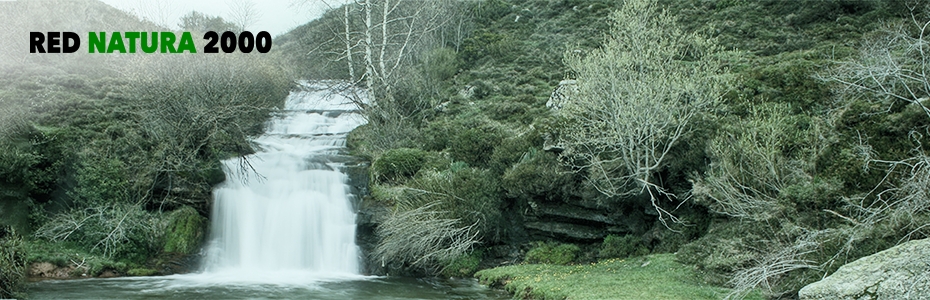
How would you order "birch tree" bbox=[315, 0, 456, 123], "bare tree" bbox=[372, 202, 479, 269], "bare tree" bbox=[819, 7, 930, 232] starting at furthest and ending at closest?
1. "birch tree" bbox=[315, 0, 456, 123]
2. "bare tree" bbox=[372, 202, 479, 269]
3. "bare tree" bbox=[819, 7, 930, 232]

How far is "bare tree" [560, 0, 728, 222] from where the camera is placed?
1820 centimetres

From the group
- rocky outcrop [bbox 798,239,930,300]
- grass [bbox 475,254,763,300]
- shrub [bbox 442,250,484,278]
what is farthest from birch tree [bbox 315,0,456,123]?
rocky outcrop [bbox 798,239,930,300]

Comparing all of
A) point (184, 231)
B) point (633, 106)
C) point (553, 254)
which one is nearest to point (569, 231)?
point (553, 254)

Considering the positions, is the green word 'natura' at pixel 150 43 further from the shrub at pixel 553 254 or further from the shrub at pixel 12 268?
the shrub at pixel 553 254

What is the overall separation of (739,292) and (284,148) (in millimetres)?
23675

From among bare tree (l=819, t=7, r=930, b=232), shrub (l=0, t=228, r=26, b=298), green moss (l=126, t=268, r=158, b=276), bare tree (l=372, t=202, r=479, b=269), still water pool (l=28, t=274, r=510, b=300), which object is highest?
bare tree (l=819, t=7, r=930, b=232)

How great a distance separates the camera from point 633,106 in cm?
1845

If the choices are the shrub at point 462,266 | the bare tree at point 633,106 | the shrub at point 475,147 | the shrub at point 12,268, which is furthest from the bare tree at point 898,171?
the shrub at point 12,268

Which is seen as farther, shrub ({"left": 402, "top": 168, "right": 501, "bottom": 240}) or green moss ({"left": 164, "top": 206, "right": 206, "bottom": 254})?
green moss ({"left": 164, "top": 206, "right": 206, "bottom": 254})

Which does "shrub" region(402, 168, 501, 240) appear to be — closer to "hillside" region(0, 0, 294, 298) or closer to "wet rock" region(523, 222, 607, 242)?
"wet rock" region(523, 222, 607, 242)

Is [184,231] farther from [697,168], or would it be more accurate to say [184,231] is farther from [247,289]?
[697,168]

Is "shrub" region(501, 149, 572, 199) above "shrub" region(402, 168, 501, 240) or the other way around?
above

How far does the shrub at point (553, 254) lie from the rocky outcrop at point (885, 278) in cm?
1030

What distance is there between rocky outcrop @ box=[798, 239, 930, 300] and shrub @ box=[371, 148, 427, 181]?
54.0 feet
